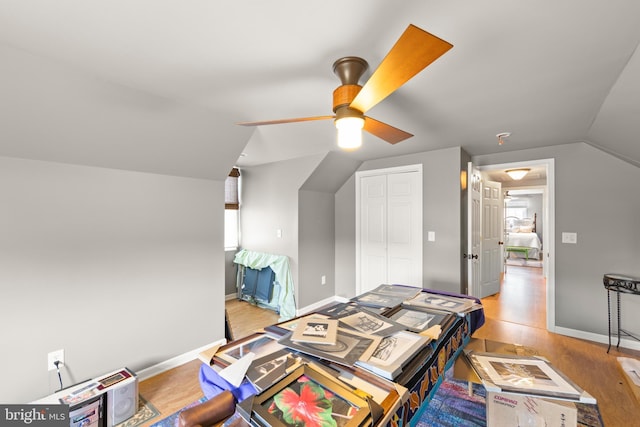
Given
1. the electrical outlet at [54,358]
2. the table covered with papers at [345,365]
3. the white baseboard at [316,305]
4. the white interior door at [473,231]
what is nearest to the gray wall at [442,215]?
the white interior door at [473,231]

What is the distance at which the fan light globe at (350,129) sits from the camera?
1.48 metres

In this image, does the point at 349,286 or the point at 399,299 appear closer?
the point at 399,299

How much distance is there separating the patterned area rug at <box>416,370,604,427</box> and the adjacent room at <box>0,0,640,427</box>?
39 mm

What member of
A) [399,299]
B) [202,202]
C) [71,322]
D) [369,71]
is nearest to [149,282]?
[71,322]

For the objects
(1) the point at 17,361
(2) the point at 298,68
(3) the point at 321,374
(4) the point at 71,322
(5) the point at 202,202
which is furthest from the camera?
(5) the point at 202,202

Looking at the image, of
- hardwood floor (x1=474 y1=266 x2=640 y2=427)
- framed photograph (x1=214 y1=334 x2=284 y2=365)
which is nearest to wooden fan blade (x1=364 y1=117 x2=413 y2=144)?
framed photograph (x1=214 y1=334 x2=284 y2=365)

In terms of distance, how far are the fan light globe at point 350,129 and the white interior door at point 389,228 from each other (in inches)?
95.3

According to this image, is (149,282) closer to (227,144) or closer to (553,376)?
(227,144)

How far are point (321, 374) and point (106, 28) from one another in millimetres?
1701

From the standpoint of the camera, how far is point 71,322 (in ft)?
6.85

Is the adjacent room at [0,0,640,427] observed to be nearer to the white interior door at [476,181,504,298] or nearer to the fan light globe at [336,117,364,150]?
the fan light globe at [336,117,364,150]

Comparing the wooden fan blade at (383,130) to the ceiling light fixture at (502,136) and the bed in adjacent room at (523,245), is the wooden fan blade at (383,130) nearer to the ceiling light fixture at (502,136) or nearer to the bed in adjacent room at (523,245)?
the ceiling light fixture at (502,136)

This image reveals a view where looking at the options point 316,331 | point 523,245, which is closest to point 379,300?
point 316,331

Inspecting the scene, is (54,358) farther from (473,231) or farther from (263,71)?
(473,231)
